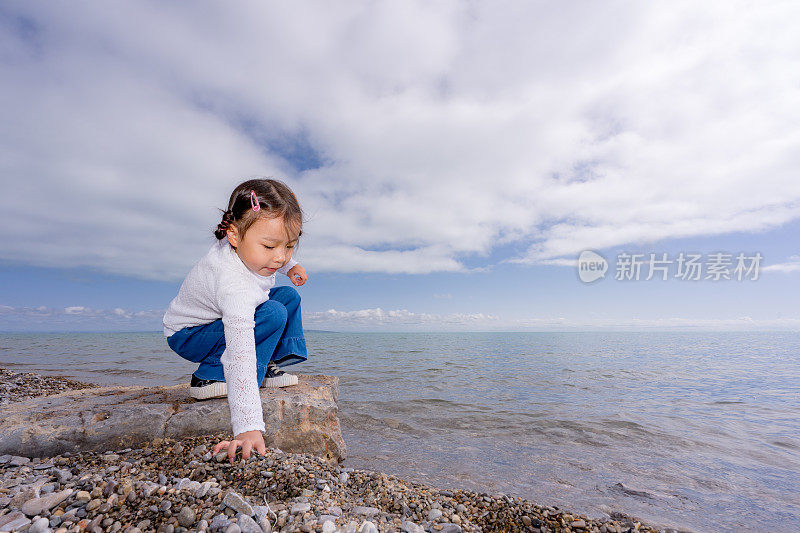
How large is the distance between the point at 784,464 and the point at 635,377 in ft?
23.0

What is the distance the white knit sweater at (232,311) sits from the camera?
2.74 metres

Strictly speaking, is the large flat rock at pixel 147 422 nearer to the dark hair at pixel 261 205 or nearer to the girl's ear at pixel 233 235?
the girl's ear at pixel 233 235

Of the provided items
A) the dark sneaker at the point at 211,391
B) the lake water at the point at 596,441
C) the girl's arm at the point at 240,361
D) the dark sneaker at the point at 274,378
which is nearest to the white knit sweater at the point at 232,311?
the girl's arm at the point at 240,361

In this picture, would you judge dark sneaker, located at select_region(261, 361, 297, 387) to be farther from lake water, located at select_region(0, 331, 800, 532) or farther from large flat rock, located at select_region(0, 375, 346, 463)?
lake water, located at select_region(0, 331, 800, 532)

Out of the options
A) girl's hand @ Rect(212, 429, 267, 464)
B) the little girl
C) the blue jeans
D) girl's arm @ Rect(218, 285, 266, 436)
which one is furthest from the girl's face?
girl's hand @ Rect(212, 429, 267, 464)

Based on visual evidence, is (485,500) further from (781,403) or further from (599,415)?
(781,403)

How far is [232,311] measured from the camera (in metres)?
2.87

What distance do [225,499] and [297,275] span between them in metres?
2.22

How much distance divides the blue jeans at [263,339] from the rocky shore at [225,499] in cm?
76

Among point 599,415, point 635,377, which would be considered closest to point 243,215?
point 599,415

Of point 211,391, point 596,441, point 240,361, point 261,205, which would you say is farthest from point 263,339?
point 596,441

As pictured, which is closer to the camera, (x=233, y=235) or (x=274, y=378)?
(x=233, y=235)

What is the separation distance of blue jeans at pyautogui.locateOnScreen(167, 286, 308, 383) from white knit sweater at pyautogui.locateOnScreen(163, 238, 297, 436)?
12cm

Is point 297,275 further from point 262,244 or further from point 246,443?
point 246,443
